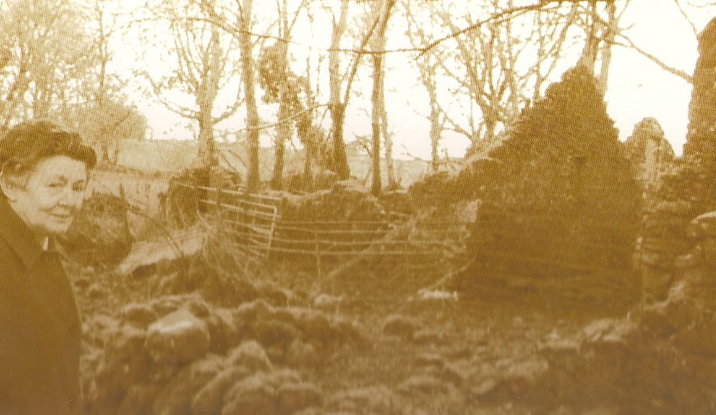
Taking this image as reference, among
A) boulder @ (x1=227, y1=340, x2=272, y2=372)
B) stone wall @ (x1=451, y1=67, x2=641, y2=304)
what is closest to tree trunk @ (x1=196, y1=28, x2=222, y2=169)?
boulder @ (x1=227, y1=340, x2=272, y2=372)

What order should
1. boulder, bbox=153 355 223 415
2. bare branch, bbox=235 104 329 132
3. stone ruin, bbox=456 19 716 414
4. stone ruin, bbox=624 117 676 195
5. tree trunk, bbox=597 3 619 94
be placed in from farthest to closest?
stone ruin, bbox=624 117 676 195 → tree trunk, bbox=597 3 619 94 → bare branch, bbox=235 104 329 132 → stone ruin, bbox=456 19 716 414 → boulder, bbox=153 355 223 415

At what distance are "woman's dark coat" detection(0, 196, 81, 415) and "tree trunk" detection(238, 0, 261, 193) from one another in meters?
1.00

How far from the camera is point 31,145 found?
1.89m

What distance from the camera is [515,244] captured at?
3.13 meters

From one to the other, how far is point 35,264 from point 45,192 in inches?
8.7

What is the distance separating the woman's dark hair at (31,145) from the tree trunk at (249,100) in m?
0.93

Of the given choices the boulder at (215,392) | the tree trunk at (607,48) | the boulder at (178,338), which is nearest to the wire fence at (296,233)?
the boulder at (178,338)

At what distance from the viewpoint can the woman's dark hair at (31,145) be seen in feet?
6.20

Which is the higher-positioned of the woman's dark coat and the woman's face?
the woman's face

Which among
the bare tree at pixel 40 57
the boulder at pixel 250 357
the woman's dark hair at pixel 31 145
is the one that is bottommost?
the boulder at pixel 250 357

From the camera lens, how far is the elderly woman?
1.89m

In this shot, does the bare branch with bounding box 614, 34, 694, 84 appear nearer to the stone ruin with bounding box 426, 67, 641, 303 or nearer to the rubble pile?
the stone ruin with bounding box 426, 67, 641, 303

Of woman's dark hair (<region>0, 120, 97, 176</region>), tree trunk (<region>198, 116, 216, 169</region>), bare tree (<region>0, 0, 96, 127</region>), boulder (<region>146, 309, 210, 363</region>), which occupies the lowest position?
boulder (<region>146, 309, 210, 363</region>)

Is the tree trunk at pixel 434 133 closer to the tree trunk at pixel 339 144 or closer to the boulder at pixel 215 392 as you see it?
the tree trunk at pixel 339 144
